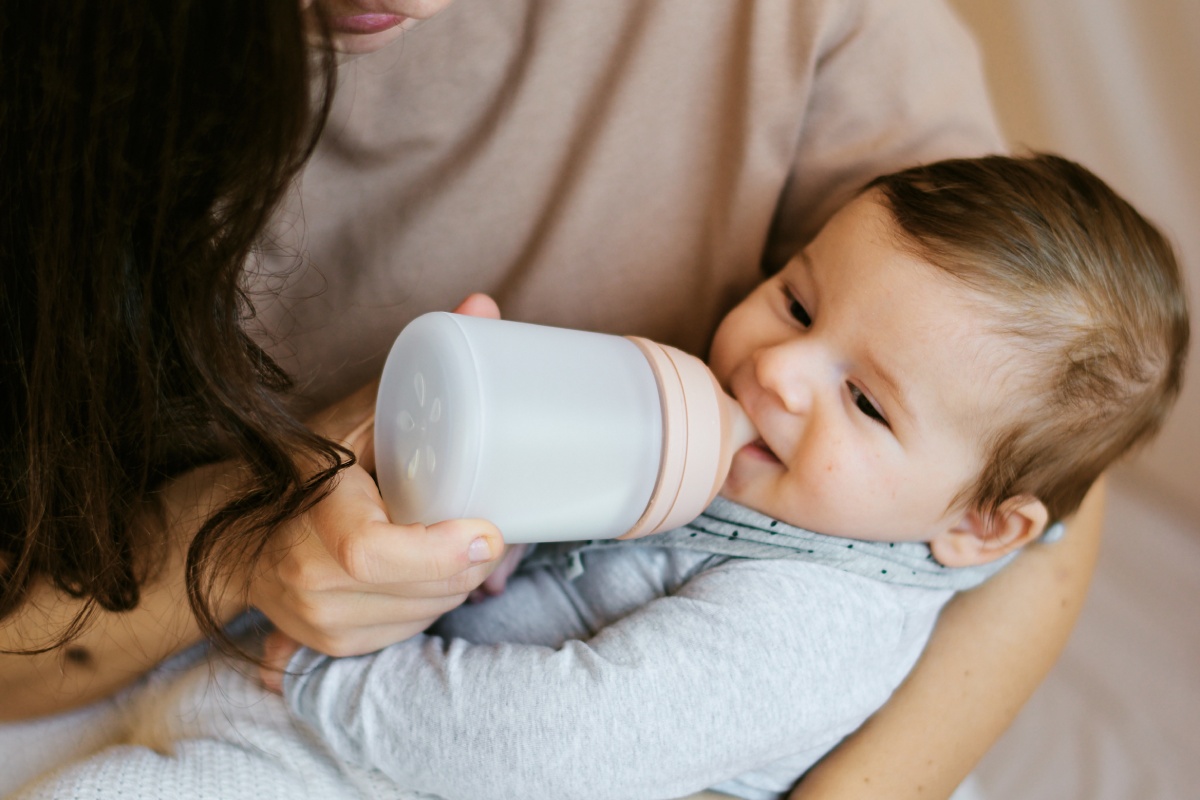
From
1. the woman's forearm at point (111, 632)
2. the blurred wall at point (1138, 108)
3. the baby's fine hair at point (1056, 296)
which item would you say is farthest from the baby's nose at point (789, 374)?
the blurred wall at point (1138, 108)

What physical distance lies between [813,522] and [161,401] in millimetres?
601

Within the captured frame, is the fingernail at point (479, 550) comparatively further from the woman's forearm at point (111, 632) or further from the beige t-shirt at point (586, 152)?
the beige t-shirt at point (586, 152)

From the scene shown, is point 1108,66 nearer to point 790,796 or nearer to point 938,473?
point 938,473

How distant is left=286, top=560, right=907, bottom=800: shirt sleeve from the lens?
0.81 m

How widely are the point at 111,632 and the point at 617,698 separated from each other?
0.51 meters

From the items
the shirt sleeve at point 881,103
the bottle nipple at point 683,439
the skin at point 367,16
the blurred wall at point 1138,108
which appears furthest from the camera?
the blurred wall at point 1138,108

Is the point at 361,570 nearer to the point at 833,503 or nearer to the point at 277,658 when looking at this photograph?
the point at 277,658

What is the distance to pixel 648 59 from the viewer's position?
1028mm

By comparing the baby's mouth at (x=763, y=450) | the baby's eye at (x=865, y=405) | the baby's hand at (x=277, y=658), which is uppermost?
the baby's eye at (x=865, y=405)

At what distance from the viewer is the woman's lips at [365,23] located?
0.70 meters

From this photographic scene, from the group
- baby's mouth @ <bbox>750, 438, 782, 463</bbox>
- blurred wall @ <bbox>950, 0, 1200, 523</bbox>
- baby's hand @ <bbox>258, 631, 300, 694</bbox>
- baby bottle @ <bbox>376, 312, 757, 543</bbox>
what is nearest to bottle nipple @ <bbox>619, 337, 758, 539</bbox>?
baby bottle @ <bbox>376, 312, 757, 543</bbox>

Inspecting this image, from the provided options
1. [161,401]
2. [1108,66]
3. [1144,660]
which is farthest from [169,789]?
[1108,66]

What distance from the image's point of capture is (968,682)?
104cm

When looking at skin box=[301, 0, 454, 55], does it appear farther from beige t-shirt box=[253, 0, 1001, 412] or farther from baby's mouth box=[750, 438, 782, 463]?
baby's mouth box=[750, 438, 782, 463]
